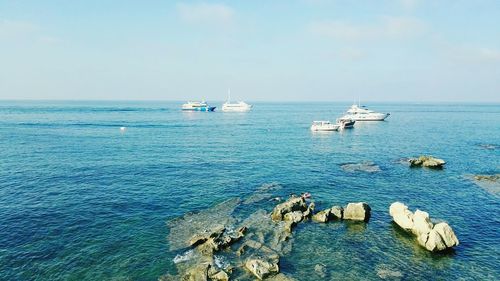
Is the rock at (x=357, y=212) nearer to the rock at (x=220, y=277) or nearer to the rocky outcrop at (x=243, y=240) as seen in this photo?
the rocky outcrop at (x=243, y=240)

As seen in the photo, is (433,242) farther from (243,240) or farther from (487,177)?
(487,177)

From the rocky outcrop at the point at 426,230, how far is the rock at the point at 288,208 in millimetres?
11923

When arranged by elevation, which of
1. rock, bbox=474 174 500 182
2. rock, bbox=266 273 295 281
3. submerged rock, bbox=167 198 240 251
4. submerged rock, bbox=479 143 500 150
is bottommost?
rock, bbox=266 273 295 281

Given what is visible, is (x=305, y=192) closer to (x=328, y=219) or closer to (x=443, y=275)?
(x=328, y=219)

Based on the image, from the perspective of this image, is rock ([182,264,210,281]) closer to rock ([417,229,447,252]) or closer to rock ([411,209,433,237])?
rock ([417,229,447,252])

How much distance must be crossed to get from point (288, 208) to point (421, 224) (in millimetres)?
16018

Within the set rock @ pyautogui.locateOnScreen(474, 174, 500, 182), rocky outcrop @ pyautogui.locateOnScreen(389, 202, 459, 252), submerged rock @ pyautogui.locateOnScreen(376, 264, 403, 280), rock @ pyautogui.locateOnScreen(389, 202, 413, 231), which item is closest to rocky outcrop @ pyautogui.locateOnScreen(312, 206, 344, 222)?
rock @ pyautogui.locateOnScreen(389, 202, 413, 231)

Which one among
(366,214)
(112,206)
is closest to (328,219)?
(366,214)

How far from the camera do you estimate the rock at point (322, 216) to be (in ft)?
140

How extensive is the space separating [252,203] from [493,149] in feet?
280

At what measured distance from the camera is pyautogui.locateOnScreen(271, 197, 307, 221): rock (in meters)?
43.3

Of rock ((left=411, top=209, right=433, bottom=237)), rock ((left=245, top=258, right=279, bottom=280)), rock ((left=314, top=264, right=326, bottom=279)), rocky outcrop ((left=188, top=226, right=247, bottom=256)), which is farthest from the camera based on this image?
rock ((left=411, top=209, right=433, bottom=237))

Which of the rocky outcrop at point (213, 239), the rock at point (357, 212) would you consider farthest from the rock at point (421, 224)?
the rocky outcrop at point (213, 239)

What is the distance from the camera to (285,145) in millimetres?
101500
